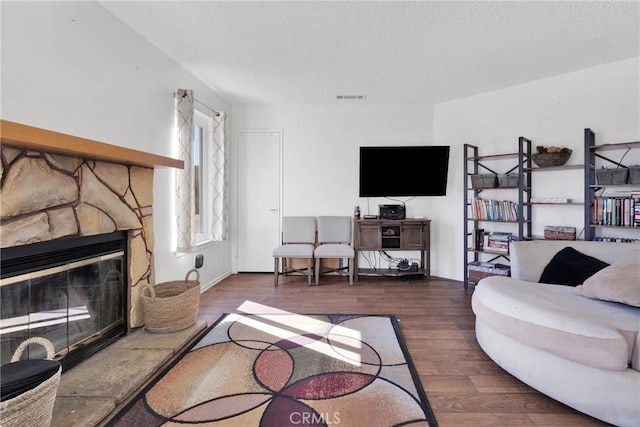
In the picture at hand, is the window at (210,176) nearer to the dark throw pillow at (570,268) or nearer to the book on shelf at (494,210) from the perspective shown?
the book on shelf at (494,210)

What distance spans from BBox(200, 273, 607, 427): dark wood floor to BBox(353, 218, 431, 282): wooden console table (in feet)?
1.37

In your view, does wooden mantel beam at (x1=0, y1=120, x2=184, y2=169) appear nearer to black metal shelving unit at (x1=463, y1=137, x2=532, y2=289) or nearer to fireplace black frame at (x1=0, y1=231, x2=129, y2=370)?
fireplace black frame at (x1=0, y1=231, x2=129, y2=370)

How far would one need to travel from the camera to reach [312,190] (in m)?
4.30

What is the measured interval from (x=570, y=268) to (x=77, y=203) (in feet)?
10.8

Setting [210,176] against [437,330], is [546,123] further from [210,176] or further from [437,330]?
[210,176]

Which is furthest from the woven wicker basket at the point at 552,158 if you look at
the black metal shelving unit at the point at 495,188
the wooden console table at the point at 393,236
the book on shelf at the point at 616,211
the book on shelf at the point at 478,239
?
the wooden console table at the point at 393,236

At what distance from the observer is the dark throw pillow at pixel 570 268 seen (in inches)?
84.4

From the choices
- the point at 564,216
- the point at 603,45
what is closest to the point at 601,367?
the point at 564,216

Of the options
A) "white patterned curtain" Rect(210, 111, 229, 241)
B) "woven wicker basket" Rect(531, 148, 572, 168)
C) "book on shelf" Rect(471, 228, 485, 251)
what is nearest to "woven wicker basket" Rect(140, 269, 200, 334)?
"white patterned curtain" Rect(210, 111, 229, 241)

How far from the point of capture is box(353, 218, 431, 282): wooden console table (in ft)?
→ 12.9

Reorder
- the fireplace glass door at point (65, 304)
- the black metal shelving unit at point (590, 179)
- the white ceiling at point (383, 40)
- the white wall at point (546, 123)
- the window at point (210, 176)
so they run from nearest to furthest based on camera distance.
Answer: the fireplace glass door at point (65, 304) < the white ceiling at point (383, 40) < the black metal shelving unit at point (590, 179) < the white wall at point (546, 123) < the window at point (210, 176)
